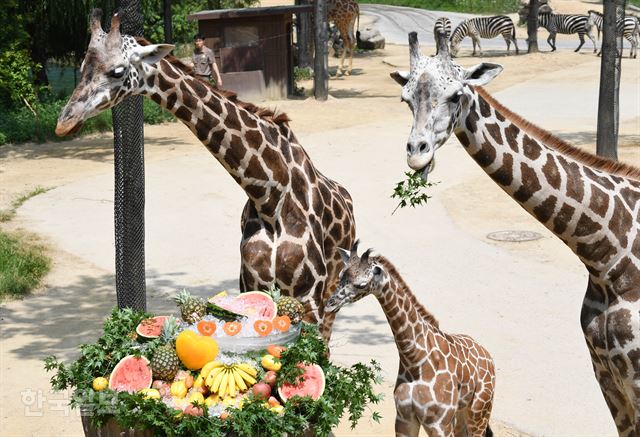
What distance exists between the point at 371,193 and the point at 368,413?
8689mm

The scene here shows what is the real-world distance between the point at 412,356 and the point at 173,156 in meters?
14.4

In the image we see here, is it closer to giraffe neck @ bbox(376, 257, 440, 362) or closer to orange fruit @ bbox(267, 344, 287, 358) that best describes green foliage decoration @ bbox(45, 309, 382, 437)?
orange fruit @ bbox(267, 344, 287, 358)

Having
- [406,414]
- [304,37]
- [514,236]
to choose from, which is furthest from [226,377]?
[304,37]

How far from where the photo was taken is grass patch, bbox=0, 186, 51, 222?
16.8 meters

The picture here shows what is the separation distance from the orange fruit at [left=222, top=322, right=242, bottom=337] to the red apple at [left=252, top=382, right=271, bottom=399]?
0.45 m

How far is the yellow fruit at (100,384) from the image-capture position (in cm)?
635

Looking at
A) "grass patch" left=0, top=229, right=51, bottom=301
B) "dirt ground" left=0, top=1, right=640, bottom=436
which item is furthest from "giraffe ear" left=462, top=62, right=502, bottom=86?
"grass patch" left=0, top=229, right=51, bottom=301

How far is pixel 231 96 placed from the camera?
8148 mm

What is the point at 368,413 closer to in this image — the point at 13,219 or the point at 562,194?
the point at 562,194

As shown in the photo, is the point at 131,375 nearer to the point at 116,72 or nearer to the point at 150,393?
the point at 150,393

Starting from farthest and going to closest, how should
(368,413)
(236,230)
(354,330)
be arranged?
(236,230) < (354,330) < (368,413)

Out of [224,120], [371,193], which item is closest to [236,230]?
[371,193]

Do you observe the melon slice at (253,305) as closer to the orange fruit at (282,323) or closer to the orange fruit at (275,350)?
the orange fruit at (282,323)

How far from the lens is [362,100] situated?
94.1ft
